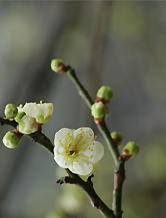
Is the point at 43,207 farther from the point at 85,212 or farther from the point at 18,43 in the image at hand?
the point at 18,43

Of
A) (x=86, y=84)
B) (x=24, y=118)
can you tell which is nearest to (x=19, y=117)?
(x=24, y=118)

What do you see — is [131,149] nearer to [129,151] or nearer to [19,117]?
[129,151]

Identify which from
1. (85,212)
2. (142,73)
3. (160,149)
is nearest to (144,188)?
(160,149)

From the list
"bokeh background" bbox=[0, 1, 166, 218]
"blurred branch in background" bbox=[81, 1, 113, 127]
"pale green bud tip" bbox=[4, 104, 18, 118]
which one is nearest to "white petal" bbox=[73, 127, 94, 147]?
"pale green bud tip" bbox=[4, 104, 18, 118]

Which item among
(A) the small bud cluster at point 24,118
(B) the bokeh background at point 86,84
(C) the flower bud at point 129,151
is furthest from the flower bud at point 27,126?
(B) the bokeh background at point 86,84

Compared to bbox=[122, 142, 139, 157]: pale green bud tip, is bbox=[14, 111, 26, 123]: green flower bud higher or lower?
higher

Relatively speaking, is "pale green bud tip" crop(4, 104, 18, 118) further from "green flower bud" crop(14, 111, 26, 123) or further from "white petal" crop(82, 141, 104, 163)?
"white petal" crop(82, 141, 104, 163)
